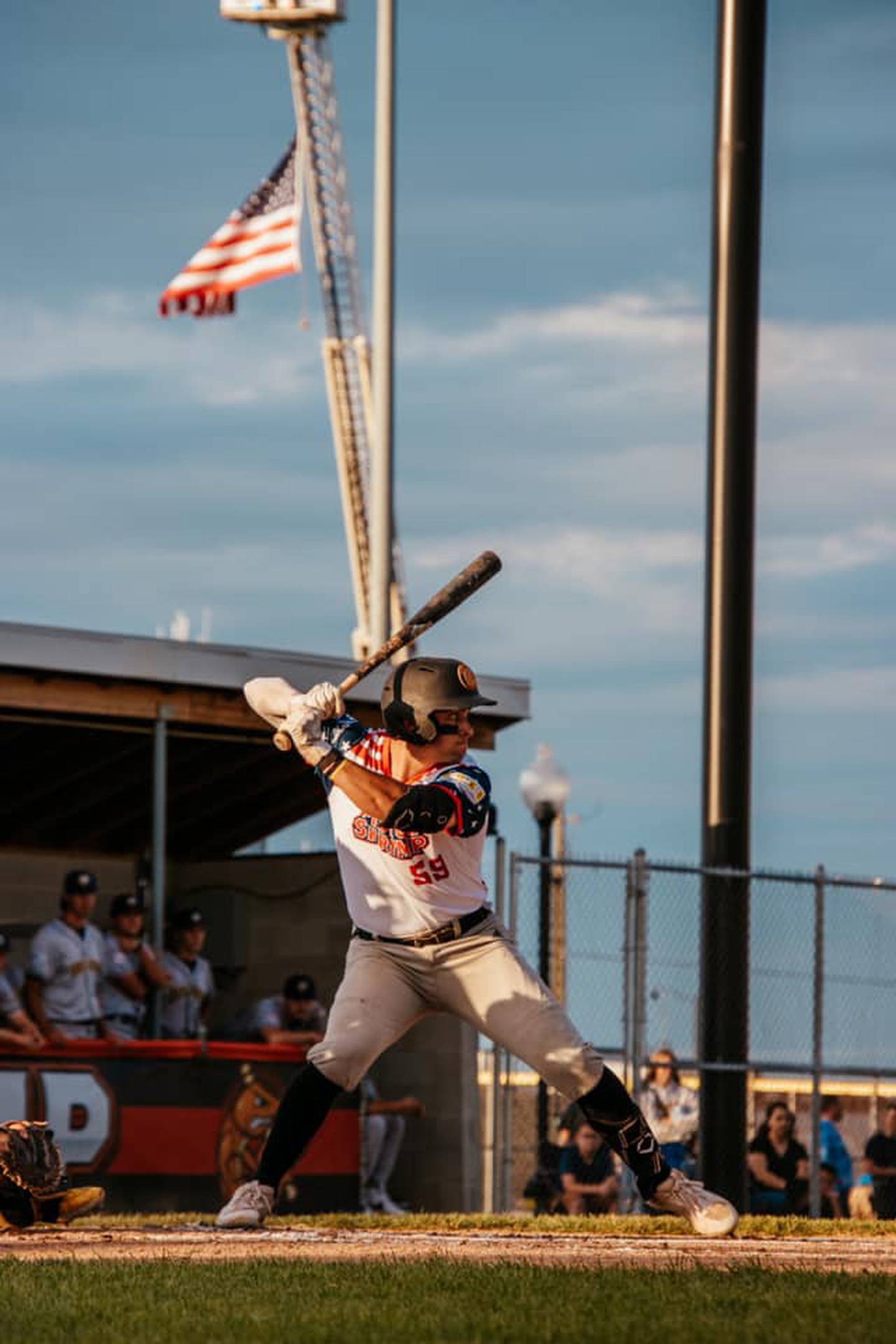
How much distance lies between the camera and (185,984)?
16828mm

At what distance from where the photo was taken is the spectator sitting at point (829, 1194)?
55.8 feet

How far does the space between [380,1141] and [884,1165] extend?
3.39 m

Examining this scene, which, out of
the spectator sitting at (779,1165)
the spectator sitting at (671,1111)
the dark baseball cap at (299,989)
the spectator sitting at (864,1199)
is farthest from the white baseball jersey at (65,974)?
the spectator sitting at (864,1199)

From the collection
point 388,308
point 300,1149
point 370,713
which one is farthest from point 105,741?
point 300,1149

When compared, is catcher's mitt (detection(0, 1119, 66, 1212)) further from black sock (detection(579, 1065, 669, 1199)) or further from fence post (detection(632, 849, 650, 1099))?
fence post (detection(632, 849, 650, 1099))

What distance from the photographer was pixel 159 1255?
8.40 m

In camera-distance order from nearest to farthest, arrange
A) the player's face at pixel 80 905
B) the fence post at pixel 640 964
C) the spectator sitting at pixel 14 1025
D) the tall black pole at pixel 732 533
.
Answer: the tall black pole at pixel 732 533 → the spectator sitting at pixel 14 1025 → the fence post at pixel 640 964 → the player's face at pixel 80 905

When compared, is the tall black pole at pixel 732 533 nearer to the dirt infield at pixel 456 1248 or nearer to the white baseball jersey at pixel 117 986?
the dirt infield at pixel 456 1248

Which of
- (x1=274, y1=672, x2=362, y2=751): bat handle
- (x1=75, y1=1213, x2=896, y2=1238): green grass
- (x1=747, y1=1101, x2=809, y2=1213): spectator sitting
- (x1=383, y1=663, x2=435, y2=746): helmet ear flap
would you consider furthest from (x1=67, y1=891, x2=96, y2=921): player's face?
(x1=383, y1=663, x2=435, y2=746): helmet ear flap

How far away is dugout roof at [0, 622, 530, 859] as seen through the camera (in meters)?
16.2

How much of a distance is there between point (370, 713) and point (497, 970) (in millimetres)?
9091

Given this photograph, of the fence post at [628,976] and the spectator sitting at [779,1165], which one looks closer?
the fence post at [628,976]

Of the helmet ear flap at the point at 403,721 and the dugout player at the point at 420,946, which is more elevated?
the helmet ear flap at the point at 403,721

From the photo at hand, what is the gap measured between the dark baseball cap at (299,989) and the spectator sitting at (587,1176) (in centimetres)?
206
